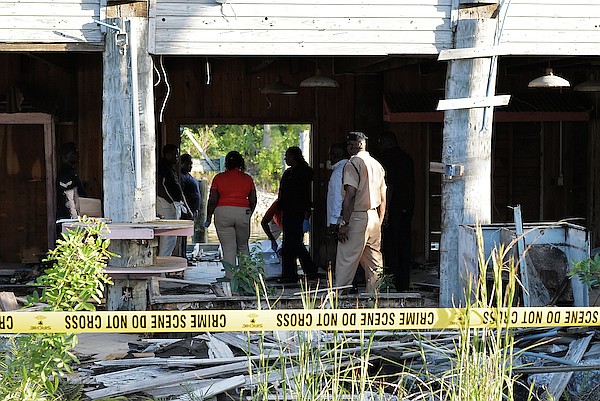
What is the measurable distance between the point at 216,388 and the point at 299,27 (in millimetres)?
4197

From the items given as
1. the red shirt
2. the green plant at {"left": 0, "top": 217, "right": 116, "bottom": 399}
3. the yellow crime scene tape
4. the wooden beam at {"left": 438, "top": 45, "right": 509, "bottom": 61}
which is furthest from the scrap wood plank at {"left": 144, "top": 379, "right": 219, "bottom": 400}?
the red shirt

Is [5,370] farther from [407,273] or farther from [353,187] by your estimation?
[407,273]

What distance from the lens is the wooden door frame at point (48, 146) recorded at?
13391 millimetres

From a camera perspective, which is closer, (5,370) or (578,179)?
(5,370)

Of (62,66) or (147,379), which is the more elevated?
(62,66)

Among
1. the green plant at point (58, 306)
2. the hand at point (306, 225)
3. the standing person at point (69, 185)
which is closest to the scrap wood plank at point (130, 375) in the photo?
the green plant at point (58, 306)

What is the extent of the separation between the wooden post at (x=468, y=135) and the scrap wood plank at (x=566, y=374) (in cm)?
209

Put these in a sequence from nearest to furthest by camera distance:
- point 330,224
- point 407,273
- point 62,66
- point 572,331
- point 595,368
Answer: point 595,368
point 572,331
point 330,224
point 407,273
point 62,66

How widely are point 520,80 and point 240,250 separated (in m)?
5.54

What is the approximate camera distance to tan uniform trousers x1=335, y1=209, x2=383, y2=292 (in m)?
9.84

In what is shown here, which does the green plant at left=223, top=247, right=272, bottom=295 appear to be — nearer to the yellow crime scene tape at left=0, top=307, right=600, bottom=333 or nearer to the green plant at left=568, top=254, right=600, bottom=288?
the green plant at left=568, top=254, right=600, bottom=288

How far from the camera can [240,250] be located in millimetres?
11602

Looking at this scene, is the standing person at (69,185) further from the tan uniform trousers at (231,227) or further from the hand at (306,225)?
the hand at (306,225)

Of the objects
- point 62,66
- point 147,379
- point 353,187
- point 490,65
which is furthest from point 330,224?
point 62,66
